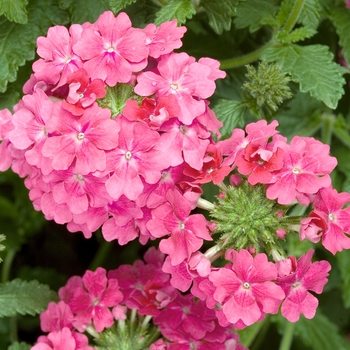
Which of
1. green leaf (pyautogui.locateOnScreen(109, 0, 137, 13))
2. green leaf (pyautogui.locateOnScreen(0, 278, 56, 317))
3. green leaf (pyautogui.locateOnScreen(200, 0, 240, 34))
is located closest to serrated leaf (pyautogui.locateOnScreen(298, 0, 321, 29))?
green leaf (pyautogui.locateOnScreen(200, 0, 240, 34))

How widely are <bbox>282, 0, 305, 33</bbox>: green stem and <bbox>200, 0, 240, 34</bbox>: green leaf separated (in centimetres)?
17

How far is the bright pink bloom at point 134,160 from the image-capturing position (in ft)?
4.13

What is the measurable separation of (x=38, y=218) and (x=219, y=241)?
0.95 m

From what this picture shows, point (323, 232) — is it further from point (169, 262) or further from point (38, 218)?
point (38, 218)

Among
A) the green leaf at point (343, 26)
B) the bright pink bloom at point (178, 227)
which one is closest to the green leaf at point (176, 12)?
the bright pink bloom at point (178, 227)

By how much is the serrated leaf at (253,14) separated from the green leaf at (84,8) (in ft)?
1.23

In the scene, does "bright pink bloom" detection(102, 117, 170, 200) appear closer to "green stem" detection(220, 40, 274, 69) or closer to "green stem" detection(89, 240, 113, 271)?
"green stem" detection(220, 40, 274, 69)

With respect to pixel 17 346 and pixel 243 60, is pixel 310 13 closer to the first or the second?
pixel 243 60

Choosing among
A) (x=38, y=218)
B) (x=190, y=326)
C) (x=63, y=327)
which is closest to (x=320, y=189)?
(x=190, y=326)

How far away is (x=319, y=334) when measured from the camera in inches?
82.9

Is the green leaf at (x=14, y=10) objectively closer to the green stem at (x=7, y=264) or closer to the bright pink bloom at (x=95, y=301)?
the bright pink bloom at (x=95, y=301)

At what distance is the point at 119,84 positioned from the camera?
4.55ft

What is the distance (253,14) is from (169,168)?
2.08 ft

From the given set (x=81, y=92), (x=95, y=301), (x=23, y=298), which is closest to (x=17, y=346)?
(x=23, y=298)
